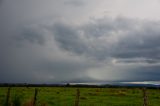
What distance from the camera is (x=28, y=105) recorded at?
948 inches

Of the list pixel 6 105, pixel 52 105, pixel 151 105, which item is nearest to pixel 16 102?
pixel 6 105

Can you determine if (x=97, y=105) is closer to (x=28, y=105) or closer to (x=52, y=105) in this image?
(x=52, y=105)

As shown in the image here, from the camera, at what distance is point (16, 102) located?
24562 mm

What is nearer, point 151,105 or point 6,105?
point 6,105

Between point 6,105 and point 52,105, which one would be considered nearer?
point 6,105

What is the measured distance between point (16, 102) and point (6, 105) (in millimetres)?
1098

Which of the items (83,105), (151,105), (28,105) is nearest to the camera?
(28,105)

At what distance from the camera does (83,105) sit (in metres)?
41.2

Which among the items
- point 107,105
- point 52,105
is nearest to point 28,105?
point 52,105

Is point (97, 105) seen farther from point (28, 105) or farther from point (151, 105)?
point (28, 105)

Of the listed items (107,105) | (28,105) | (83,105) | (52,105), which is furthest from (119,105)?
(28,105)

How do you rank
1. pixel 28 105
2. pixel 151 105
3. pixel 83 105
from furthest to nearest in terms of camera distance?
pixel 151 105 → pixel 83 105 → pixel 28 105

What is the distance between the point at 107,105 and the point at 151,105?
23.8 ft

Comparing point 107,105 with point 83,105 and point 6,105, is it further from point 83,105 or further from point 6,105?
point 6,105
